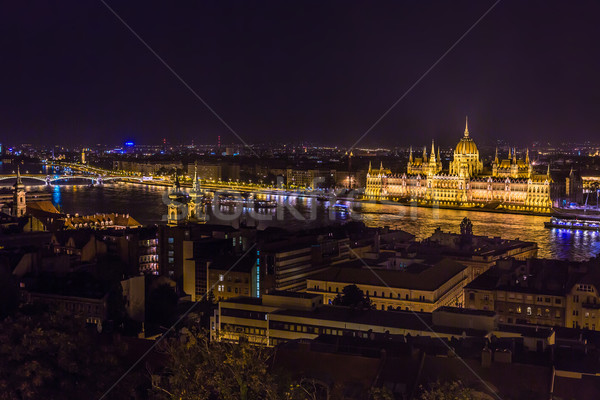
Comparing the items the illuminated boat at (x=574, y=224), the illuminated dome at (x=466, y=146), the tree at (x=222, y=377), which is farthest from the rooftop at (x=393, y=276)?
the illuminated dome at (x=466, y=146)

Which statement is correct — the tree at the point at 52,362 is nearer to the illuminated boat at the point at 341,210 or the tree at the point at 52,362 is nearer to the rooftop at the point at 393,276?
the rooftop at the point at 393,276

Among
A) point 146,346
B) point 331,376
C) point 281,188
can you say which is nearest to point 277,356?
point 331,376

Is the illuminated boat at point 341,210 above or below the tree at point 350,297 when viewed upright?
below

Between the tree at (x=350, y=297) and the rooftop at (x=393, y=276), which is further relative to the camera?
the rooftop at (x=393, y=276)

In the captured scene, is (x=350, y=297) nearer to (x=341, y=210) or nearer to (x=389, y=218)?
(x=389, y=218)

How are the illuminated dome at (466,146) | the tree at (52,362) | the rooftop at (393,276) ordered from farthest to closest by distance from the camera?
the illuminated dome at (466,146)
the rooftop at (393,276)
the tree at (52,362)

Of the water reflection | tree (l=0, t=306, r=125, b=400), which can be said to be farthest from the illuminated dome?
tree (l=0, t=306, r=125, b=400)

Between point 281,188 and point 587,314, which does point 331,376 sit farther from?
point 281,188
